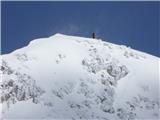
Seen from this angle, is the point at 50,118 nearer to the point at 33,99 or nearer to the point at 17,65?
the point at 33,99

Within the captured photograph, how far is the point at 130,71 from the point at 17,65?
17277 millimetres

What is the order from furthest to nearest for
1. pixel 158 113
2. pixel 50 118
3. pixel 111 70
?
1. pixel 111 70
2. pixel 158 113
3. pixel 50 118

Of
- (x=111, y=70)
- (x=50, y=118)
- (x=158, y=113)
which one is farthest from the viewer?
(x=111, y=70)

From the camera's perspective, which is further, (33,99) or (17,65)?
(17,65)

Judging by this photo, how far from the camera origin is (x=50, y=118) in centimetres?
7425

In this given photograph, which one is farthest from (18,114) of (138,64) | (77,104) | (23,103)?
(138,64)

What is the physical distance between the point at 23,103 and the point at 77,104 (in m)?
6.88

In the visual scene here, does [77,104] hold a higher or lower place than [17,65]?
lower

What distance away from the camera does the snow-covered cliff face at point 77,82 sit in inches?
3039

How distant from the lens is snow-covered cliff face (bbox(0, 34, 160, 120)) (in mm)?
77188

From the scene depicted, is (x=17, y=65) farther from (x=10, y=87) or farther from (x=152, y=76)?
(x=152, y=76)

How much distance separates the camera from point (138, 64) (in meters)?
93.6

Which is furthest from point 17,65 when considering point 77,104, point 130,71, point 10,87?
point 130,71

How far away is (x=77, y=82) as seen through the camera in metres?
82.8
